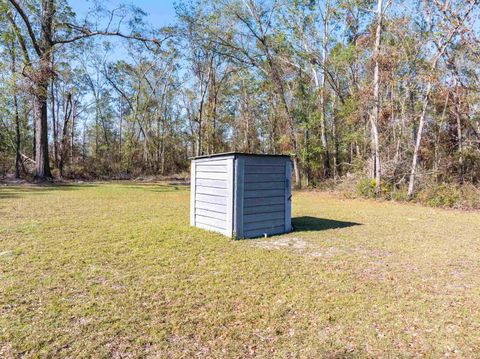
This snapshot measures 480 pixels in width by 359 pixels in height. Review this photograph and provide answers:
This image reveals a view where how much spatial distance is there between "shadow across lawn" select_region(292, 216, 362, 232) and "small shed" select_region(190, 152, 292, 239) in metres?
0.50

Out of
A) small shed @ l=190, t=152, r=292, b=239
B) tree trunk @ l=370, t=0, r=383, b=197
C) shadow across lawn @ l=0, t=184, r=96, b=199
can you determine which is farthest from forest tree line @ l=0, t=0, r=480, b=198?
small shed @ l=190, t=152, r=292, b=239

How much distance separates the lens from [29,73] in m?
13.8

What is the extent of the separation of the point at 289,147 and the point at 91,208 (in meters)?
12.0

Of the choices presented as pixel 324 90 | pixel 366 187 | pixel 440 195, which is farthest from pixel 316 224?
pixel 324 90

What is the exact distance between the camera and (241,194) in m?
4.71

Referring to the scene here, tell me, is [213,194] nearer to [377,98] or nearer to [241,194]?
[241,194]

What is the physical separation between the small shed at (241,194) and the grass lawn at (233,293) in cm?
28

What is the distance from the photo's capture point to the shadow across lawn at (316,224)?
5.73m

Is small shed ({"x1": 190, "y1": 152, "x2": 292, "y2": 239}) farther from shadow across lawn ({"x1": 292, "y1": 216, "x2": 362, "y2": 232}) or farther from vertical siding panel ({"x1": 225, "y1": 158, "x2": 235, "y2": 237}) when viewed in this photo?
shadow across lawn ({"x1": 292, "y1": 216, "x2": 362, "y2": 232})

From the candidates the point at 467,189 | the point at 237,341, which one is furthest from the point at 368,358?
the point at 467,189

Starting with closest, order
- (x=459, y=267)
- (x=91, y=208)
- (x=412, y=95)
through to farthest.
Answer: (x=459, y=267), (x=91, y=208), (x=412, y=95)

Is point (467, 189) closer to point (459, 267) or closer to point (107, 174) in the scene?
point (459, 267)

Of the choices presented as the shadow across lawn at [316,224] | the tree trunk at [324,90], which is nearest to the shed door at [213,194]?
the shadow across lawn at [316,224]

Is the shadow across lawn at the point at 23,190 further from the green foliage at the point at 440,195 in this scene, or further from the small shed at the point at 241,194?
the green foliage at the point at 440,195
